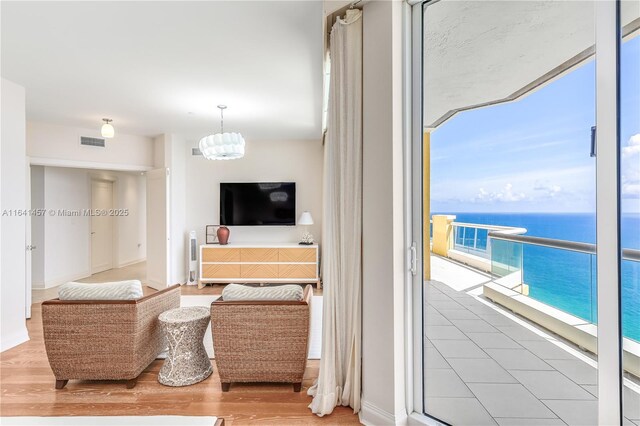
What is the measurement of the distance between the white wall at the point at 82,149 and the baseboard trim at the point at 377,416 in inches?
211

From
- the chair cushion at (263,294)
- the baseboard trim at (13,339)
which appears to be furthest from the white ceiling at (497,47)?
the baseboard trim at (13,339)

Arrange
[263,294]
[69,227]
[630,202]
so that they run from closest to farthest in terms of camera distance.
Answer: [630,202] < [263,294] < [69,227]

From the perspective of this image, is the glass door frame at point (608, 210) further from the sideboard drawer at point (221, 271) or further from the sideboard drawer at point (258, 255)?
the sideboard drawer at point (221, 271)

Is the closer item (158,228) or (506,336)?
A: (506,336)

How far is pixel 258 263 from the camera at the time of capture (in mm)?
5539

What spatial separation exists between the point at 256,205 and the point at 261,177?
549 millimetres

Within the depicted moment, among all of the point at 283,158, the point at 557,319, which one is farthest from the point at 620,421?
the point at 283,158

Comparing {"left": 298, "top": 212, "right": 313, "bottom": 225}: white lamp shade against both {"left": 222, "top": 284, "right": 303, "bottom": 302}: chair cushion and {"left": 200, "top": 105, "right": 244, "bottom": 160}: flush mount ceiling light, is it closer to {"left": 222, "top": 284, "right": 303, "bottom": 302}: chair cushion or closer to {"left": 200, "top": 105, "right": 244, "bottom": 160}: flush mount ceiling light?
{"left": 200, "top": 105, "right": 244, "bottom": 160}: flush mount ceiling light

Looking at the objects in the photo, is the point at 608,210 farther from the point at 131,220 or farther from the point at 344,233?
the point at 131,220

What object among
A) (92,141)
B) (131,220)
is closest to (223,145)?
(92,141)

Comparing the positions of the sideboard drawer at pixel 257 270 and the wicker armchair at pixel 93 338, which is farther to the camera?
the sideboard drawer at pixel 257 270

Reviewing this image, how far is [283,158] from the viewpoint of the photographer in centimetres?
607

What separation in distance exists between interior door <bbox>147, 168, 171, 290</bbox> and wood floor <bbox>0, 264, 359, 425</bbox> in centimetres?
288

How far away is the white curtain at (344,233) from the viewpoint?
81.4 inches
